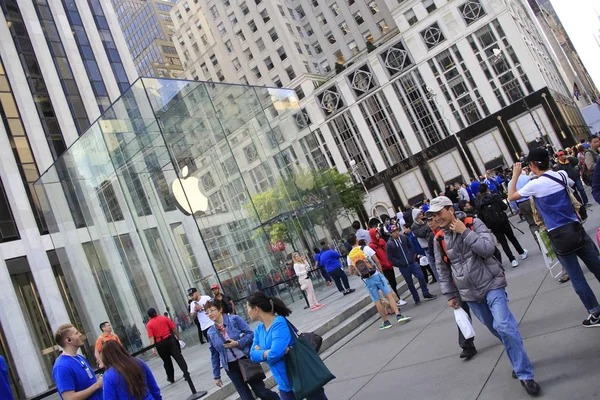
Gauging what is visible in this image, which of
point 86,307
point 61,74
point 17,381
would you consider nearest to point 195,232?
point 86,307

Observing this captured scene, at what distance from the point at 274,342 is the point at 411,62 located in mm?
58008

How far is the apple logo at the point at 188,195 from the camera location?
17.3 metres

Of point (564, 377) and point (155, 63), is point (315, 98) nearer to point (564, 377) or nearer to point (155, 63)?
point (155, 63)

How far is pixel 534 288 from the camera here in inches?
342

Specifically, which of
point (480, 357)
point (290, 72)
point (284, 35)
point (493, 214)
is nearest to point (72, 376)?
point (480, 357)

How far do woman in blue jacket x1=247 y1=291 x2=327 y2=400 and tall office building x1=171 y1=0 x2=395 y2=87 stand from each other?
65743 millimetres

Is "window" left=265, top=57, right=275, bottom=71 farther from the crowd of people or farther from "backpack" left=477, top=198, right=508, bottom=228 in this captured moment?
the crowd of people

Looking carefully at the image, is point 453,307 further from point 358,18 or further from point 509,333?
point 358,18

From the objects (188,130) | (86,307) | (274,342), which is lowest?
(274,342)

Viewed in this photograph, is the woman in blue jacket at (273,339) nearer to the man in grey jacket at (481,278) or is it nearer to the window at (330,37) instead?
the man in grey jacket at (481,278)

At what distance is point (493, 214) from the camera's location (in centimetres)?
1150

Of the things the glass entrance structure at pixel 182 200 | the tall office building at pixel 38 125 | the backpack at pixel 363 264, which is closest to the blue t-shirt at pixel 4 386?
the backpack at pixel 363 264

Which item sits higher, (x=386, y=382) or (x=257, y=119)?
(x=257, y=119)

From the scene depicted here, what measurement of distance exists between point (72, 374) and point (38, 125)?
31168 millimetres
